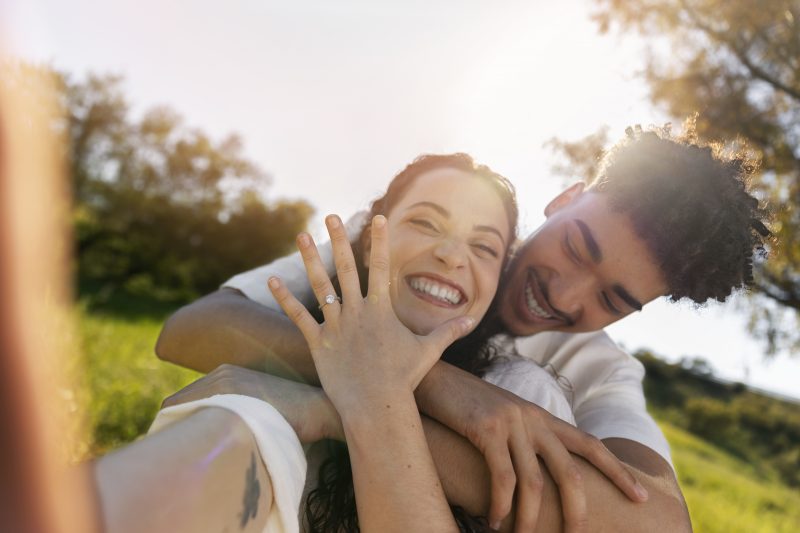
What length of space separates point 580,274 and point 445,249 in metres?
0.78

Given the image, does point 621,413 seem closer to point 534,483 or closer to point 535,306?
point 535,306

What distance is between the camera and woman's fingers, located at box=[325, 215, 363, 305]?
1.74 meters

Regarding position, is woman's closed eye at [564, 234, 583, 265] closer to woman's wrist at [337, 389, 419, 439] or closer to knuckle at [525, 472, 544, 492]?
knuckle at [525, 472, 544, 492]

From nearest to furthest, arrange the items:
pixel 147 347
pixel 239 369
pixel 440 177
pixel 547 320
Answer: pixel 239 369 → pixel 440 177 → pixel 547 320 → pixel 147 347

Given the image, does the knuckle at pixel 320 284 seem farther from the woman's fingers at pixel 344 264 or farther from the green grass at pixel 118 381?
the green grass at pixel 118 381

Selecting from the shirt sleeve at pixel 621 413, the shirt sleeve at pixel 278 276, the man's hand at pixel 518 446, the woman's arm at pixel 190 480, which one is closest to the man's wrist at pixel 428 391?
the man's hand at pixel 518 446

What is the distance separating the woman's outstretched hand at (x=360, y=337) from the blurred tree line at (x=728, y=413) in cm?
1580

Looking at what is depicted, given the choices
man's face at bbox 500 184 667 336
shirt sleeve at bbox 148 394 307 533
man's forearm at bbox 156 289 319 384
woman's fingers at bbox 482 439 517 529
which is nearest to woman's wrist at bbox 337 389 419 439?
shirt sleeve at bbox 148 394 307 533

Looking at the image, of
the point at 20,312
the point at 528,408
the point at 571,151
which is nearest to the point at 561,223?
the point at 528,408

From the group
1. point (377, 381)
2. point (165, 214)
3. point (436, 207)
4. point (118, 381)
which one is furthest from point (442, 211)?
point (165, 214)

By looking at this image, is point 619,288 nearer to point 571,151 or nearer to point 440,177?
point 440,177

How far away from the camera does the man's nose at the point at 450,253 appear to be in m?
2.36

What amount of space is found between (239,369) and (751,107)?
19.7 feet

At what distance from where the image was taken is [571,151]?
18.3 feet
